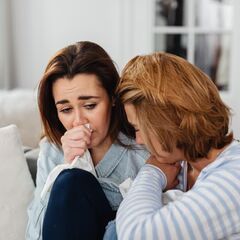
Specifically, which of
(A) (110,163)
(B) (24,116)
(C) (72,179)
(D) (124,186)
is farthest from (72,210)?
(B) (24,116)

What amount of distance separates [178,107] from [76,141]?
15.6 inches

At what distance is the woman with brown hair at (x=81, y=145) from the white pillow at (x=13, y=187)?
0.21 feet

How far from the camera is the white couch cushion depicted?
6.02 ft

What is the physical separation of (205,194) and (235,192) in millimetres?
57

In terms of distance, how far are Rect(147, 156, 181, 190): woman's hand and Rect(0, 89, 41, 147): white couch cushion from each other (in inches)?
33.6

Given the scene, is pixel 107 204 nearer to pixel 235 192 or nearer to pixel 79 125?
pixel 79 125

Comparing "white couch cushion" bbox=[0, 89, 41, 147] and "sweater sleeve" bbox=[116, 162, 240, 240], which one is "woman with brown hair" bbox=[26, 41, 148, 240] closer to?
"sweater sleeve" bbox=[116, 162, 240, 240]

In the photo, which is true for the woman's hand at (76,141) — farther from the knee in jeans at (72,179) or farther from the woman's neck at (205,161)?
the woman's neck at (205,161)

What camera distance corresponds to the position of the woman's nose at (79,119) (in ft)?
4.13

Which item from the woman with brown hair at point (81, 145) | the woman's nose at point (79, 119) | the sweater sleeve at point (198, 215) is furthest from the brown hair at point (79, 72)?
the sweater sleeve at point (198, 215)

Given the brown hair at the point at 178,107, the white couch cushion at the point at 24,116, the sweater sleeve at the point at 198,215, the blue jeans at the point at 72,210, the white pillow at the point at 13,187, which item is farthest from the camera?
the white couch cushion at the point at 24,116

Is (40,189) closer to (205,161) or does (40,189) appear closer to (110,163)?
(110,163)

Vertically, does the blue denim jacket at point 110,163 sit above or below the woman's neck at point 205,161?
below

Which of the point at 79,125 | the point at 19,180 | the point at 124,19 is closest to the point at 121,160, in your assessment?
the point at 79,125
